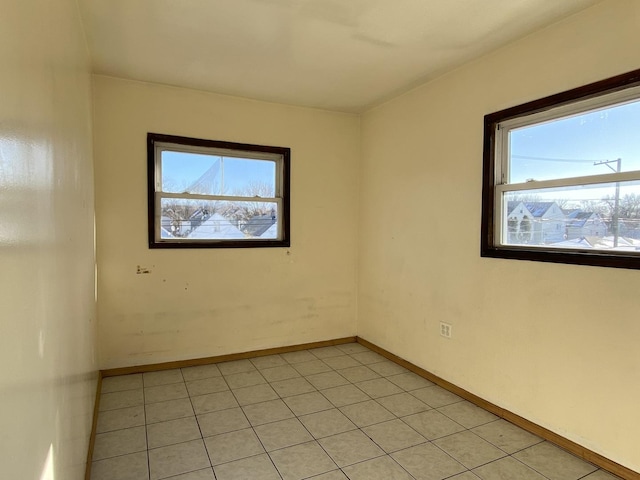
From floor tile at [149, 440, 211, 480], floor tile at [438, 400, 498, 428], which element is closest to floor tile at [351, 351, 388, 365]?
floor tile at [438, 400, 498, 428]

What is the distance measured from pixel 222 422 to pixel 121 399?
92 cm

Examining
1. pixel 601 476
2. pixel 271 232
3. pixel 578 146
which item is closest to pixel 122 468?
pixel 271 232

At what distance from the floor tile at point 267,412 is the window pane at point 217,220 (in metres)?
1.64

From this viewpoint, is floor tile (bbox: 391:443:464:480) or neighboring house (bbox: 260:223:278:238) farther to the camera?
neighboring house (bbox: 260:223:278:238)

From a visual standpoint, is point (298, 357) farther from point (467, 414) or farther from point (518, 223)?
point (518, 223)

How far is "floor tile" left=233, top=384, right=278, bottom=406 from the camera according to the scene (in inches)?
113

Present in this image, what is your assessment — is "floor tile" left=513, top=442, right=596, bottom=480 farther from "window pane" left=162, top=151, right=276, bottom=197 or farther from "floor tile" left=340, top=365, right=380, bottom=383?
"window pane" left=162, top=151, right=276, bottom=197

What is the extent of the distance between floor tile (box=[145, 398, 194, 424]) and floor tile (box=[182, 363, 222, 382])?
416mm

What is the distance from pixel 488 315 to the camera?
8.96 ft

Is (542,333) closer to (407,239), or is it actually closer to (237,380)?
(407,239)

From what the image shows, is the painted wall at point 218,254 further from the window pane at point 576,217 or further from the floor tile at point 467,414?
the window pane at point 576,217

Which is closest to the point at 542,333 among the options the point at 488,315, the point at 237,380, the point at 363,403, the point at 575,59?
the point at 488,315

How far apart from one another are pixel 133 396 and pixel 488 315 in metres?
2.82

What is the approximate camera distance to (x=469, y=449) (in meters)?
2.26
